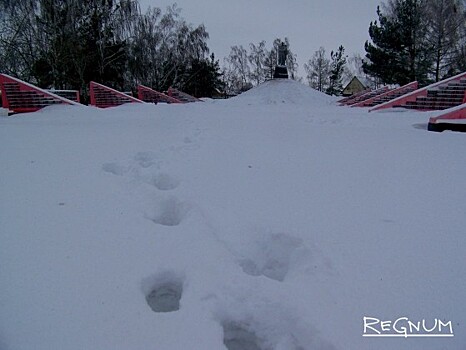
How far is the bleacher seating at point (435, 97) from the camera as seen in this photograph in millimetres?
9828

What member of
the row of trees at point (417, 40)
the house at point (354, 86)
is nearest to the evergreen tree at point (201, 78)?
the row of trees at point (417, 40)

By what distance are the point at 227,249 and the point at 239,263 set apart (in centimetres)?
13

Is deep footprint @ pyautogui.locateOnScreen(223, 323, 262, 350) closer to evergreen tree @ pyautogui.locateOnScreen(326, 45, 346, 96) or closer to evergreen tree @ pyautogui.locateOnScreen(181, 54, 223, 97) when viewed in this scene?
evergreen tree @ pyautogui.locateOnScreen(181, 54, 223, 97)

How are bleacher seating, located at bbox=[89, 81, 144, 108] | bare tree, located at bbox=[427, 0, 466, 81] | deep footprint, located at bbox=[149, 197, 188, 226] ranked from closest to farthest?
deep footprint, located at bbox=[149, 197, 188, 226] → bleacher seating, located at bbox=[89, 81, 144, 108] → bare tree, located at bbox=[427, 0, 466, 81]

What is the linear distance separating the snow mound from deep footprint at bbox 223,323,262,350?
16.2 meters

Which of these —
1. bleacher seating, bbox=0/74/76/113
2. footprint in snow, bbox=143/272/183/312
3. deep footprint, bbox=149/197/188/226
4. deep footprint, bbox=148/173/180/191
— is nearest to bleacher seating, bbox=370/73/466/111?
deep footprint, bbox=148/173/180/191

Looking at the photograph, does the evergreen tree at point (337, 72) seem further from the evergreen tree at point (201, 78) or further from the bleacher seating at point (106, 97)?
the bleacher seating at point (106, 97)

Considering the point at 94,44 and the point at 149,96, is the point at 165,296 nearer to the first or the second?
the point at 149,96

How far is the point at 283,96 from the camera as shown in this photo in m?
18.8

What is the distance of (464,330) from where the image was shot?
1390 millimetres

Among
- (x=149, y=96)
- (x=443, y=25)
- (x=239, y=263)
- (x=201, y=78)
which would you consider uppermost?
(x=443, y=25)

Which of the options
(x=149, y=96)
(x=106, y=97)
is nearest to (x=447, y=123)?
(x=106, y=97)

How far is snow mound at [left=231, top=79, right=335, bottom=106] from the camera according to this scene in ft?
58.4

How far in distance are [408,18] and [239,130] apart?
822 inches
